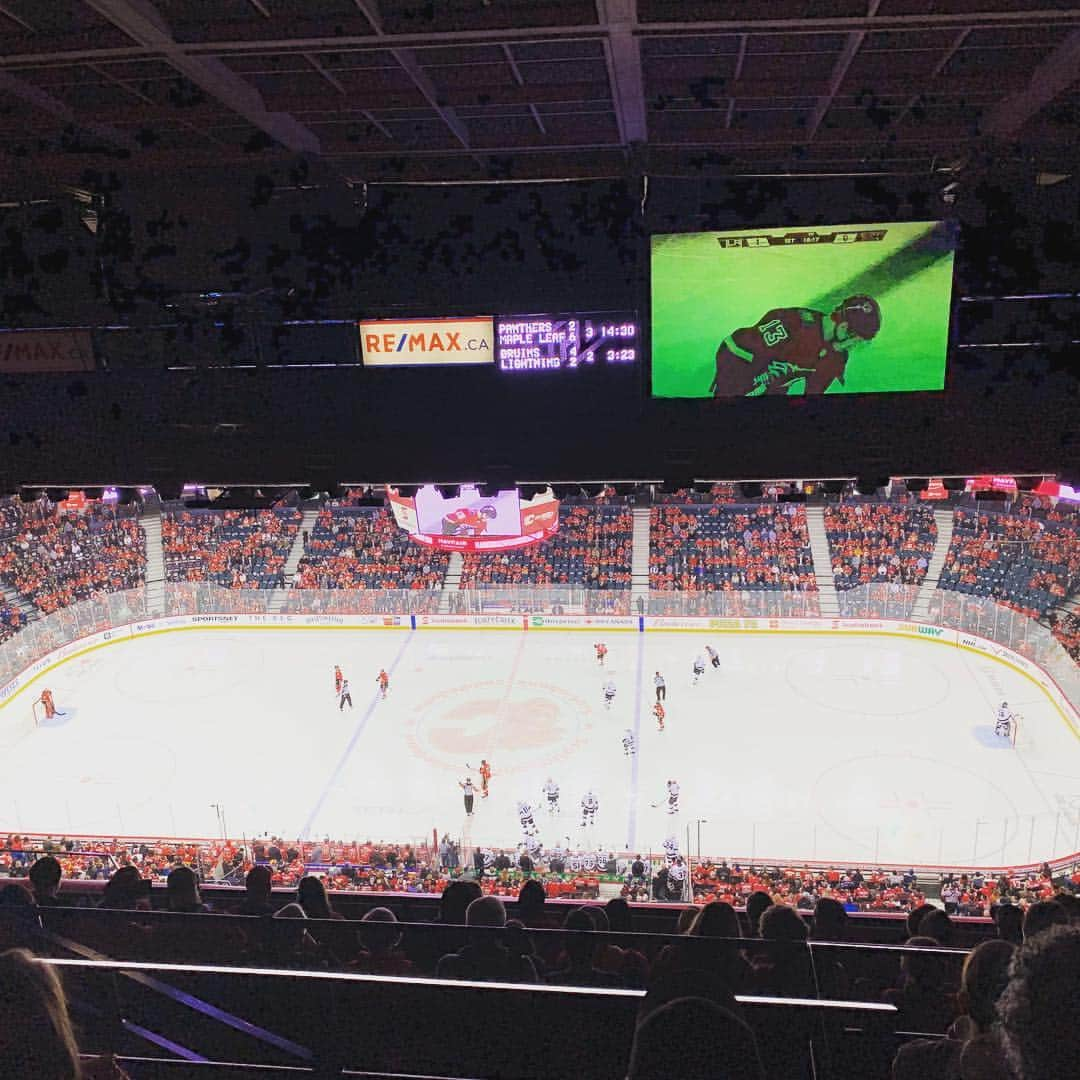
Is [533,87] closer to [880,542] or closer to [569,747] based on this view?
[569,747]

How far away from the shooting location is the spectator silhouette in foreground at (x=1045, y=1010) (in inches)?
48.6

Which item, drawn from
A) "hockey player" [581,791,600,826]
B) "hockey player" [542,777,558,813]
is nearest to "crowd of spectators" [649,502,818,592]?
"hockey player" [542,777,558,813]

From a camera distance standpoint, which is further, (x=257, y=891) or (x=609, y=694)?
(x=609, y=694)

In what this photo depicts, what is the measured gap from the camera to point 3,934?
3.16 meters

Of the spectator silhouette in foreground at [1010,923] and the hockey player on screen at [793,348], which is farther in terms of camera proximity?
the hockey player on screen at [793,348]

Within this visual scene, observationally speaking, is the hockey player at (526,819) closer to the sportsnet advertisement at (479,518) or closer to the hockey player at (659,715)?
the hockey player at (659,715)

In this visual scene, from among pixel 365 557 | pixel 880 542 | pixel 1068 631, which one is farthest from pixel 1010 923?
pixel 365 557

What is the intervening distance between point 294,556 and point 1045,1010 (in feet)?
88.2

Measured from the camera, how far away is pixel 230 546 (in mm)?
27375

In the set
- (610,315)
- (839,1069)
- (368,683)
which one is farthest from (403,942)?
(368,683)

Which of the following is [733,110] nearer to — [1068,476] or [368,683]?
[1068,476]

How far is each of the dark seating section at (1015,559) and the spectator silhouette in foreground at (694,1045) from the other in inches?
826

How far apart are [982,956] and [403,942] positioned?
3044 mm

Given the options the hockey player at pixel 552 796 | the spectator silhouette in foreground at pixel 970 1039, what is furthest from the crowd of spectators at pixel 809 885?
the spectator silhouette in foreground at pixel 970 1039
